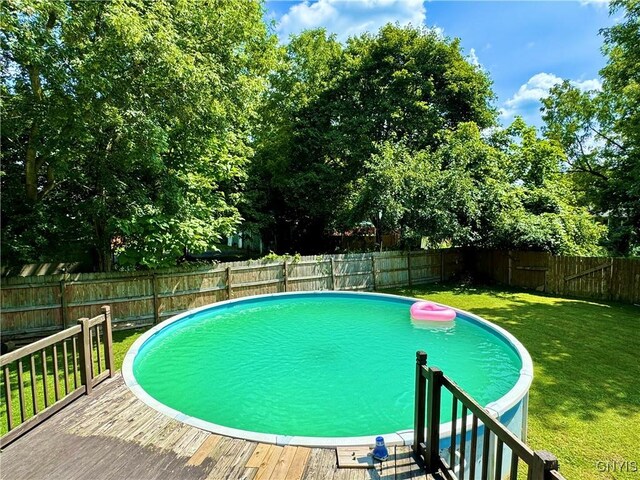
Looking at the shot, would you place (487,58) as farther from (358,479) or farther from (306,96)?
(358,479)

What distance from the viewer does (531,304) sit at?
10445 mm

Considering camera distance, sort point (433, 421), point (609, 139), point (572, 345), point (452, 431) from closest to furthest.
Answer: point (452, 431) < point (433, 421) < point (572, 345) < point (609, 139)

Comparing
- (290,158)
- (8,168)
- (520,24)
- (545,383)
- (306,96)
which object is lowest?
(545,383)

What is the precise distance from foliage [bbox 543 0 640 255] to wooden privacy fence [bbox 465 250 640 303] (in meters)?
2.65

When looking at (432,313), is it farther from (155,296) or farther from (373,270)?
(155,296)

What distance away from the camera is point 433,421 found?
2990 millimetres

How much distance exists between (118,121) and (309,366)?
6030mm

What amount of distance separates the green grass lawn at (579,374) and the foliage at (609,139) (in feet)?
17.0

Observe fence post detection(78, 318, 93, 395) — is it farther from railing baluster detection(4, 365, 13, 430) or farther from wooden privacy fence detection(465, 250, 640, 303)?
wooden privacy fence detection(465, 250, 640, 303)

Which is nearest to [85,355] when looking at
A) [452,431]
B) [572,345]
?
[452,431]

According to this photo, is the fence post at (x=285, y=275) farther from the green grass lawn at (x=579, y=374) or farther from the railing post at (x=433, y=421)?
the railing post at (x=433, y=421)

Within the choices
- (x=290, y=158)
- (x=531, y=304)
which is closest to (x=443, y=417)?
(x=531, y=304)

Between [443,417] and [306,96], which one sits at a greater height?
[306,96]

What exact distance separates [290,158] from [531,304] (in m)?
Result: 12.0
